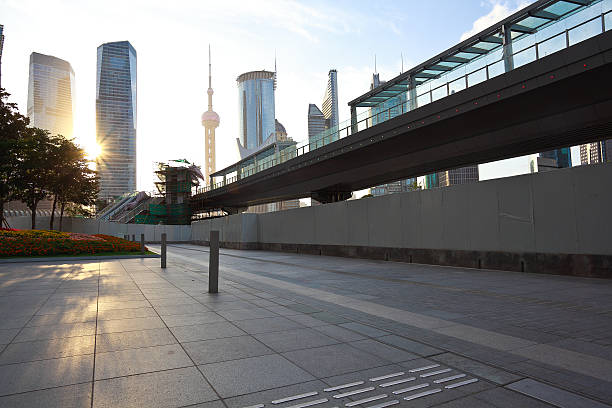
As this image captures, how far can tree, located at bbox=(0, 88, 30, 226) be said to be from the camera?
2977 centimetres

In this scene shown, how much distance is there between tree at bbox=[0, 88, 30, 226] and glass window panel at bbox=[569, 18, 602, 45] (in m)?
35.5

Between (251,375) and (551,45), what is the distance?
19.7 metres

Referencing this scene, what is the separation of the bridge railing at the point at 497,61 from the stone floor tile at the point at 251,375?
18.7 metres

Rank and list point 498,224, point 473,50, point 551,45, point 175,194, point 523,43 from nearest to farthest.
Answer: point 498,224, point 551,45, point 523,43, point 473,50, point 175,194

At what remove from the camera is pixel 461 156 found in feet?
90.2

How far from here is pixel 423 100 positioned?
2358 centimetres

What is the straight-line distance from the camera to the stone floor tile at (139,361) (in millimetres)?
4023

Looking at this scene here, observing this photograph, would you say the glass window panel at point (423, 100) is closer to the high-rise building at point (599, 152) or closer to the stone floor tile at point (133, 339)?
the stone floor tile at point (133, 339)

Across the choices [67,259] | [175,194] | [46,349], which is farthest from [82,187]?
[46,349]

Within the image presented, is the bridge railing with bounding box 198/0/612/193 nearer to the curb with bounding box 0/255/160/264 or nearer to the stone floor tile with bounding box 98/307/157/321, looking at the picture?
the curb with bounding box 0/255/160/264

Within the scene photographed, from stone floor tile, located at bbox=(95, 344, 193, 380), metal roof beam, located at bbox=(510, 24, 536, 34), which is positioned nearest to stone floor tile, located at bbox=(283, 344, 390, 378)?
stone floor tile, located at bbox=(95, 344, 193, 380)

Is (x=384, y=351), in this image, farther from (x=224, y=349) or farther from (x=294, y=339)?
(x=224, y=349)

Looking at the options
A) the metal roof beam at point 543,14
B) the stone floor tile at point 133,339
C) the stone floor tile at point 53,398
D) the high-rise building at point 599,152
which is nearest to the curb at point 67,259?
the stone floor tile at point 133,339

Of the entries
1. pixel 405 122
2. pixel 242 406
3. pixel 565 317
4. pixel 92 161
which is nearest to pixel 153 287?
pixel 242 406
